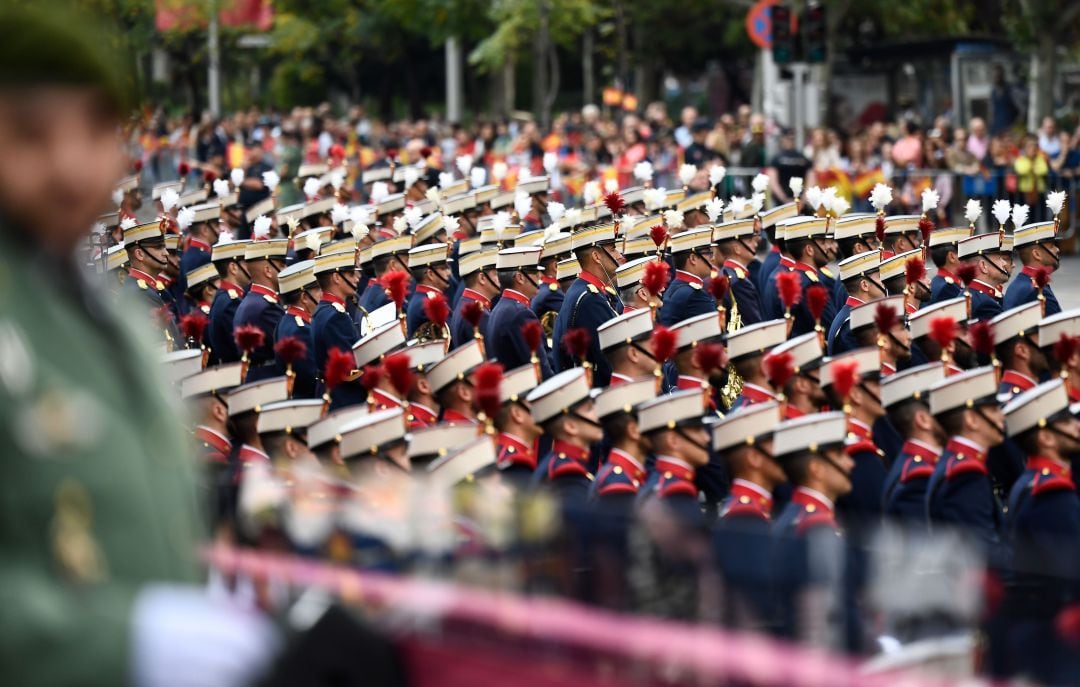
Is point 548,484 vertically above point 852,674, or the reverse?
point 852,674

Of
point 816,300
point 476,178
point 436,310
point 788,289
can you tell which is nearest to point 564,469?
point 436,310

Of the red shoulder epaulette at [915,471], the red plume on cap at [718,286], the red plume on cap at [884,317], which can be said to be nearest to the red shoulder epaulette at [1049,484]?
the red shoulder epaulette at [915,471]

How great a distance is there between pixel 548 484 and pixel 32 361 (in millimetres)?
5006

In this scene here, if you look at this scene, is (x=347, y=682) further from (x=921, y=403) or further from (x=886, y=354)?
(x=886, y=354)

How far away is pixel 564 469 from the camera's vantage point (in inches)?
280

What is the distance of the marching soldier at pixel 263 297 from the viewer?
10867 mm

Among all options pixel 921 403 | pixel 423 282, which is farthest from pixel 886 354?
pixel 423 282

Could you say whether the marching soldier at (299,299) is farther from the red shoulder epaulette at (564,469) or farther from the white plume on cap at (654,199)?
the white plume on cap at (654,199)

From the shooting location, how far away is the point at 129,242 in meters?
12.8

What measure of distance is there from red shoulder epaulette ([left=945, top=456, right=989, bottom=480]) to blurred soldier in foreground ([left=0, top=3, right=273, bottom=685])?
16.5 ft

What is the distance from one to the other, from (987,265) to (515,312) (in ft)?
10.6

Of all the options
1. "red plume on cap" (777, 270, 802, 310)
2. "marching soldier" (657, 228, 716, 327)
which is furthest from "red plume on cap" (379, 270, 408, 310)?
"red plume on cap" (777, 270, 802, 310)

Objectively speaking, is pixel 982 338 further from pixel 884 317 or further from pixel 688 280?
pixel 688 280

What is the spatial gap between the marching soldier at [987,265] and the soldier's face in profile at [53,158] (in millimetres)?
9405
